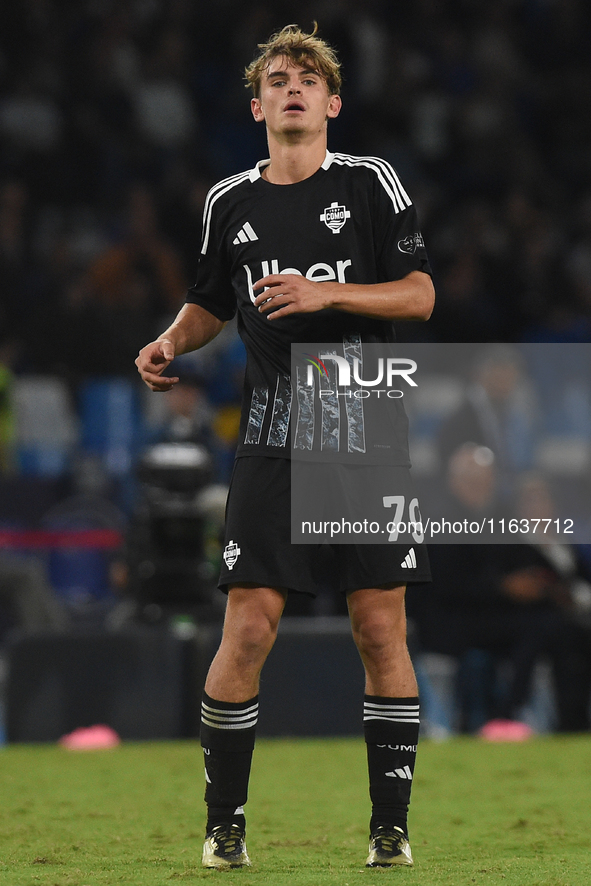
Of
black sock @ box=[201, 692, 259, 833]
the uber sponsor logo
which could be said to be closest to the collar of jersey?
the uber sponsor logo

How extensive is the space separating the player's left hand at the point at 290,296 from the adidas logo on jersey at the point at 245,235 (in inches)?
12.2

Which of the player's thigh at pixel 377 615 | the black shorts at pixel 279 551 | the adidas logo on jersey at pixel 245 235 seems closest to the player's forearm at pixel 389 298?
the adidas logo on jersey at pixel 245 235

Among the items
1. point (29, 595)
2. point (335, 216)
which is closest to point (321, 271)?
point (335, 216)

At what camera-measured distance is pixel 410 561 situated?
11.1 ft

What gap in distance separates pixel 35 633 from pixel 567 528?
3716 mm

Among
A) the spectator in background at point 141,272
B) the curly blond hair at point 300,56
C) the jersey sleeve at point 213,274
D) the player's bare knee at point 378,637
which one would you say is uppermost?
the spectator in background at point 141,272

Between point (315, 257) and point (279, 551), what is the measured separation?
79cm

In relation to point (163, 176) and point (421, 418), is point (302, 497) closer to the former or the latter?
point (421, 418)

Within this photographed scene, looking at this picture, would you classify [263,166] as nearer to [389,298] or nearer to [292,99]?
[292,99]

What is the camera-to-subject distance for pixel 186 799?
4664 millimetres

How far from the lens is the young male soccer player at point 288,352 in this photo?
3.28 meters

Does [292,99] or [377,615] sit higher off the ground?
[292,99]

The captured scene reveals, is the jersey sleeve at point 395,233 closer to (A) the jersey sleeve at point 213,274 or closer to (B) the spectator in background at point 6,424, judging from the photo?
(A) the jersey sleeve at point 213,274

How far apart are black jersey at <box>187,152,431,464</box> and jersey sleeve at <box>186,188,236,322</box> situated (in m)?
0.07
